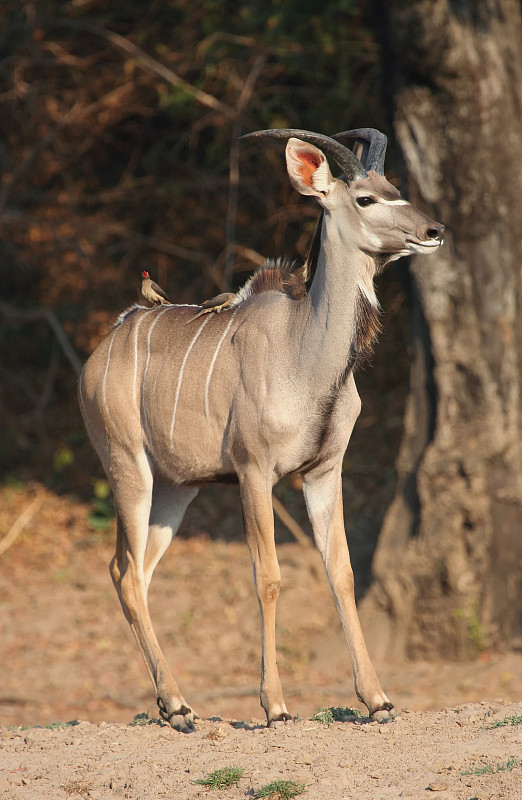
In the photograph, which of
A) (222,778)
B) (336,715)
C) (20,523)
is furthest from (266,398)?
(20,523)

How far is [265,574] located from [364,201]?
1591 millimetres

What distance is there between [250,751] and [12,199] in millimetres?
9182

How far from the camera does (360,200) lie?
4.32 metres

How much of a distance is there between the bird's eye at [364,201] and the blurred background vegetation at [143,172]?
572 centimetres

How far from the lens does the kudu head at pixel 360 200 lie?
424 cm

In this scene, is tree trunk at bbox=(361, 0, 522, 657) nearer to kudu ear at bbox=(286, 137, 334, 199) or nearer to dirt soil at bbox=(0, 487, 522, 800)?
dirt soil at bbox=(0, 487, 522, 800)

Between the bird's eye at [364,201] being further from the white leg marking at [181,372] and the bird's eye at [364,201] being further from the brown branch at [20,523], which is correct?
the brown branch at [20,523]

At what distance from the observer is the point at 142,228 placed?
42.7 ft

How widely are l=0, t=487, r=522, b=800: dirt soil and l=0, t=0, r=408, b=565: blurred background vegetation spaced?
873 millimetres

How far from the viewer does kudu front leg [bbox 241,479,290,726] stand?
4.44m

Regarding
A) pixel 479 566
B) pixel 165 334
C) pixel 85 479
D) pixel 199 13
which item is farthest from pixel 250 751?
pixel 199 13

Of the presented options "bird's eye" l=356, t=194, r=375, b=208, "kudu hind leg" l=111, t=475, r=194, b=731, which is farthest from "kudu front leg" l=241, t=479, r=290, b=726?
"bird's eye" l=356, t=194, r=375, b=208

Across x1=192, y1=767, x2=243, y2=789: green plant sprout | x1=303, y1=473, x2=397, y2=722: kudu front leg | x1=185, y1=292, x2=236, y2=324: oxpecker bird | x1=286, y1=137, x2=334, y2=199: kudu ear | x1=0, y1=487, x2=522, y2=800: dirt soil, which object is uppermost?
x1=286, y1=137, x2=334, y2=199: kudu ear

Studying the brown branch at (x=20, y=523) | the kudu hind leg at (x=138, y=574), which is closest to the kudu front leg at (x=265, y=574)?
the kudu hind leg at (x=138, y=574)
